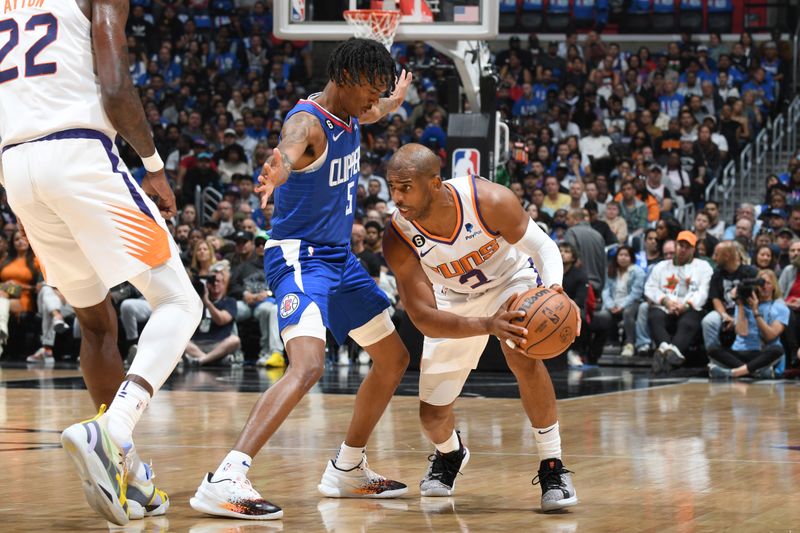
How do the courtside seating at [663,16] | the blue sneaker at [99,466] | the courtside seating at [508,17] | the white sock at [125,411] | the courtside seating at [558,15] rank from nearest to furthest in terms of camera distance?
the blue sneaker at [99,466]
the white sock at [125,411]
the courtside seating at [663,16]
the courtside seating at [558,15]
the courtside seating at [508,17]

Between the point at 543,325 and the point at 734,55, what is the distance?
16.0 meters

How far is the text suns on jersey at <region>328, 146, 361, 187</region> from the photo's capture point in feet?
16.7

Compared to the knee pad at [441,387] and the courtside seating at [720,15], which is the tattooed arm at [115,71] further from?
the courtside seating at [720,15]

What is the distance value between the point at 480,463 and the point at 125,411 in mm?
2257

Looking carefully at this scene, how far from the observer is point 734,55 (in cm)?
1939

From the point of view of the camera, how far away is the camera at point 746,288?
1162 cm

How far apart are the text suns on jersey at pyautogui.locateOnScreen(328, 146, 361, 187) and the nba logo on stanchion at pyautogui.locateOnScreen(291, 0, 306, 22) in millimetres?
6537

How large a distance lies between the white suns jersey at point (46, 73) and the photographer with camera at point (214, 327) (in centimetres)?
863

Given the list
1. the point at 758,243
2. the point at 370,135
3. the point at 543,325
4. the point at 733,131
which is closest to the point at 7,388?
the point at 543,325

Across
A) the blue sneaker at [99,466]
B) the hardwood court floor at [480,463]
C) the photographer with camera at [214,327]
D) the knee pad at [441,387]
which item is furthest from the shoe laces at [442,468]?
the photographer with camera at [214,327]

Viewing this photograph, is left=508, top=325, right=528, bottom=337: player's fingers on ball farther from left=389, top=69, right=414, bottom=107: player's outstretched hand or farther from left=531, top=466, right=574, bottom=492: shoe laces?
left=389, top=69, right=414, bottom=107: player's outstretched hand

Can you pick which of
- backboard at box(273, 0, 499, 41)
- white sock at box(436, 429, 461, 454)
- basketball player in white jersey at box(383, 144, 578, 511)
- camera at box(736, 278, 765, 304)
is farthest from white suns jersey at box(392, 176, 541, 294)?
camera at box(736, 278, 765, 304)

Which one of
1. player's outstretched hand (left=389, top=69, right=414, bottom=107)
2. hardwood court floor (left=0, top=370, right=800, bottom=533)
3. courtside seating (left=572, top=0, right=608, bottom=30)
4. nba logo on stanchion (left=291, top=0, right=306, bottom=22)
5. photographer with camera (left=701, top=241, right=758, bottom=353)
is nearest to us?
hardwood court floor (left=0, top=370, right=800, bottom=533)

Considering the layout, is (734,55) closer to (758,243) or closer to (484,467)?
(758,243)
